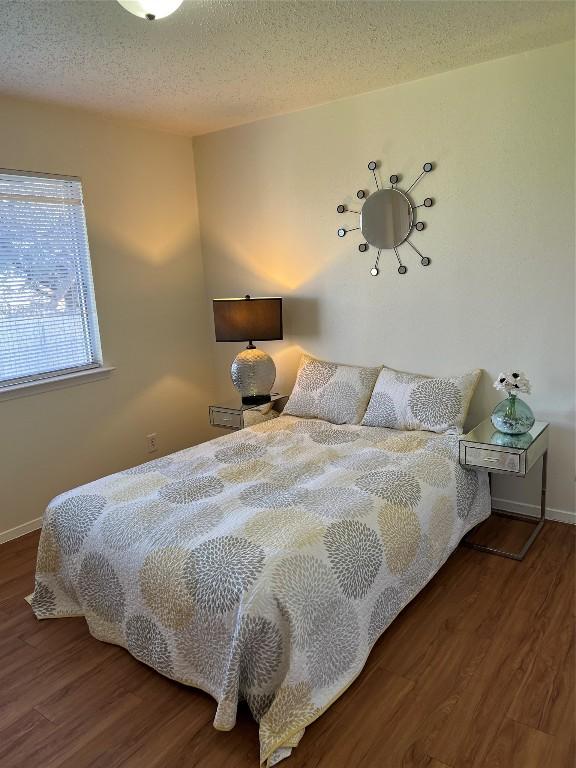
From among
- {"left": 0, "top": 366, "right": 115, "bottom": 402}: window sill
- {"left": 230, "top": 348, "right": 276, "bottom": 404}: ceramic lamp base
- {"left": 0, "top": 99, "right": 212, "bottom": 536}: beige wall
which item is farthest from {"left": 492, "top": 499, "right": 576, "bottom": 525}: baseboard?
{"left": 0, "top": 366, "right": 115, "bottom": 402}: window sill

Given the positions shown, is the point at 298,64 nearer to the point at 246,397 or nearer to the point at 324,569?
the point at 246,397

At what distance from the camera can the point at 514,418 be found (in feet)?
8.84

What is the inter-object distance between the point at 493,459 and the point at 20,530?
104 inches

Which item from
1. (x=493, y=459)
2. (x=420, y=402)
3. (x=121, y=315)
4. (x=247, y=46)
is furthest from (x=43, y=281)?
(x=493, y=459)

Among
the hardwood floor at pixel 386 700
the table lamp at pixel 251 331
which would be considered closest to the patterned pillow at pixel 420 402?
the table lamp at pixel 251 331

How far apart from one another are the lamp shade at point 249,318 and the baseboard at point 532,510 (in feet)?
5.56

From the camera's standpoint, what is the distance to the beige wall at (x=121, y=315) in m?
3.21

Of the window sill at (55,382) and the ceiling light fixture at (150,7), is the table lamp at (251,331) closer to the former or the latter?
the window sill at (55,382)

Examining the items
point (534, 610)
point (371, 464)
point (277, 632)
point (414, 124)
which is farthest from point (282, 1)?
point (534, 610)

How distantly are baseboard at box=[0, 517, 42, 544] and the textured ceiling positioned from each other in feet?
7.82

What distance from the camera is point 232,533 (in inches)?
78.5

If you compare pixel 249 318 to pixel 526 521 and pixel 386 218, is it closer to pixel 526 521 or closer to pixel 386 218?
pixel 386 218

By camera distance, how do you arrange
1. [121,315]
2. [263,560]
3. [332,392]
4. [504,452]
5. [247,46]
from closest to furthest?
[263,560]
[247,46]
[504,452]
[332,392]
[121,315]

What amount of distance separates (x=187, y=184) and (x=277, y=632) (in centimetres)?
335
